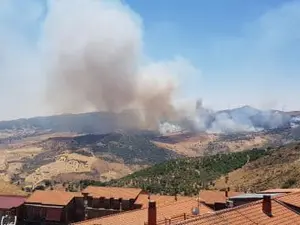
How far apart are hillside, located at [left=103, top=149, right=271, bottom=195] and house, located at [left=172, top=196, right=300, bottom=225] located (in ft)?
170

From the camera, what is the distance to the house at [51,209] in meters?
60.8

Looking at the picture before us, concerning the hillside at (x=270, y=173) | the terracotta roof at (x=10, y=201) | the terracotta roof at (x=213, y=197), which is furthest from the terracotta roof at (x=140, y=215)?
the hillside at (x=270, y=173)

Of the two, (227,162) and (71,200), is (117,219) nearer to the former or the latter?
(71,200)

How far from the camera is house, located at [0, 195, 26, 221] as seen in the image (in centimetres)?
5809

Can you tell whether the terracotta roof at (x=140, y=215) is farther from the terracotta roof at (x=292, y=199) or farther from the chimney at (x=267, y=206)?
the chimney at (x=267, y=206)

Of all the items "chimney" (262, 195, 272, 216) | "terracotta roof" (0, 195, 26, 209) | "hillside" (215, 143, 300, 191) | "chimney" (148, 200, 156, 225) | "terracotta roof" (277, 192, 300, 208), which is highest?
"hillside" (215, 143, 300, 191)

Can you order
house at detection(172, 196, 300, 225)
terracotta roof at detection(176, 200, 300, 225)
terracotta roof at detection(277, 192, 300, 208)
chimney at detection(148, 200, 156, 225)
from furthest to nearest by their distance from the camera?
terracotta roof at detection(277, 192, 300, 208)
chimney at detection(148, 200, 156, 225)
house at detection(172, 196, 300, 225)
terracotta roof at detection(176, 200, 300, 225)

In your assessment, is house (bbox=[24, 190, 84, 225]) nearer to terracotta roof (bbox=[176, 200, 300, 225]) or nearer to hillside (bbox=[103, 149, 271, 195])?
hillside (bbox=[103, 149, 271, 195])

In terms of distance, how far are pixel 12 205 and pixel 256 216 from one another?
123 ft

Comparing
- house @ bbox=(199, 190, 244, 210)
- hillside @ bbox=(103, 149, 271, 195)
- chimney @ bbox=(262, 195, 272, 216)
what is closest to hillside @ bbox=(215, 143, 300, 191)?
hillside @ bbox=(103, 149, 271, 195)

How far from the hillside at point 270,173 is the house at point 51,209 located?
95.1 ft

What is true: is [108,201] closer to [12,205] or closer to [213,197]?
[12,205]

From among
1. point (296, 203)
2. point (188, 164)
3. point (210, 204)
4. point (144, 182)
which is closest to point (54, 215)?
point (210, 204)

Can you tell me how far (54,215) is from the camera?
199 feet
